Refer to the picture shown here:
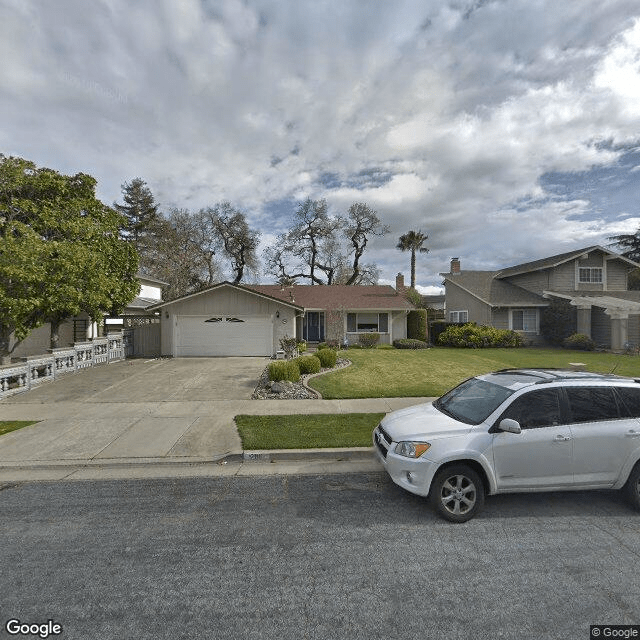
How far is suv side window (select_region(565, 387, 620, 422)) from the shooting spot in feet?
13.9

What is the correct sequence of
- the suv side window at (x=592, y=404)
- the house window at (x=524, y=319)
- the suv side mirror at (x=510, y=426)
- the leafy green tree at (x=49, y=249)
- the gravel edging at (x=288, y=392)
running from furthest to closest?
the house window at (x=524, y=319) → the leafy green tree at (x=49, y=249) → the gravel edging at (x=288, y=392) → the suv side window at (x=592, y=404) → the suv side mirror at (x=510, y=426)

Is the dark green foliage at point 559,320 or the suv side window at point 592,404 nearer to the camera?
the suv side window at point 592,404

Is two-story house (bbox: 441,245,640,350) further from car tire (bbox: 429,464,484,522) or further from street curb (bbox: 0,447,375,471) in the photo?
car tire (bbox: 429,464,484,522)

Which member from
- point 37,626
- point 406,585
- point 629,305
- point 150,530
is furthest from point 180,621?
point 629,305

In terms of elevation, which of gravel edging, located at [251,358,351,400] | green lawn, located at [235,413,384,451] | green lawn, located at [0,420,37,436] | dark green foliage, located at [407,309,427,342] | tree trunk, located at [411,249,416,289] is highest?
tree trunk, located at [411,249,416,289]

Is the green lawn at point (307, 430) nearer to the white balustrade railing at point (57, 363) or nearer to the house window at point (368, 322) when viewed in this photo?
the white balustrade railing at point (57, 363)

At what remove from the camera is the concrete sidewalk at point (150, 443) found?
5.52 meters

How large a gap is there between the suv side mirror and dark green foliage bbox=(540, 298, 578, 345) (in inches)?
895

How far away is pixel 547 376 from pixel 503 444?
4.53ft

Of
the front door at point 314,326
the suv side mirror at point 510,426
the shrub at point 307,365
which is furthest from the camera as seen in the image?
the front door at point 314,326

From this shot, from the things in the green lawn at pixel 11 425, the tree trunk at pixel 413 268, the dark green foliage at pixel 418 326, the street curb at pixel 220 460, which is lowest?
the street curb at pixel 220 460

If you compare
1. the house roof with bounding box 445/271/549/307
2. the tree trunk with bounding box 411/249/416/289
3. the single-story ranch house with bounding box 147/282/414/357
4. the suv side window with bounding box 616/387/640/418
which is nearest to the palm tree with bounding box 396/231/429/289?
the tree trunk with bounding box 411/249/416/289

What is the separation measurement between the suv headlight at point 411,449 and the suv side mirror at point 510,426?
85cm

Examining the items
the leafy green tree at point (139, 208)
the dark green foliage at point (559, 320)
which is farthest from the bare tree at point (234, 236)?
the dark green foliage at point (559, 320)
